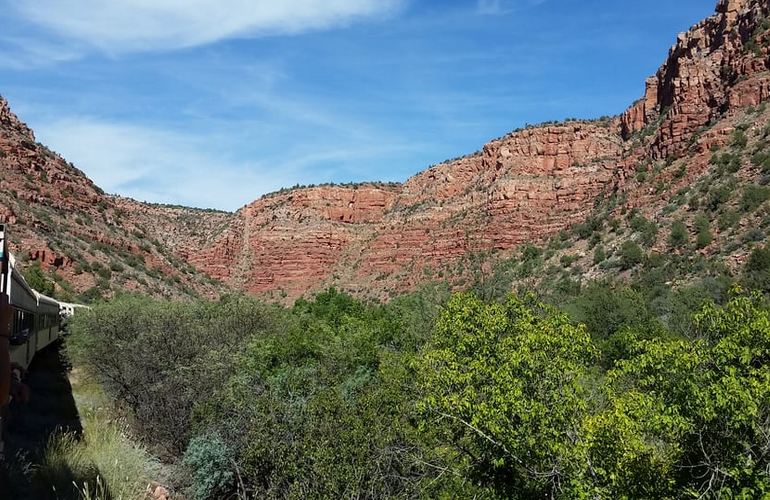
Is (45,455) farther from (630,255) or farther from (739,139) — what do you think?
(739,139)

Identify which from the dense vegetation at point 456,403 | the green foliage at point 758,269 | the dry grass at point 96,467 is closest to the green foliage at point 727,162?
the green foliage at point 758,269

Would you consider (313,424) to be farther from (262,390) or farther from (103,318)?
(103,318)

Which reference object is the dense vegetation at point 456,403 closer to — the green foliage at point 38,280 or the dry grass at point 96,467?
the dry grass at point 96,467

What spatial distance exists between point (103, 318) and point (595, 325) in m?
21.8

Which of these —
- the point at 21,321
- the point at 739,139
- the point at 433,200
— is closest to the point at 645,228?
the point at 739,139

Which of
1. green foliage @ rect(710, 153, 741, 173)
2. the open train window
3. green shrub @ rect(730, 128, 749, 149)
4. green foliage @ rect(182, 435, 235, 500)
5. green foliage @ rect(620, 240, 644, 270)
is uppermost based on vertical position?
green shrub @ rect(730, 128, 749, 149)

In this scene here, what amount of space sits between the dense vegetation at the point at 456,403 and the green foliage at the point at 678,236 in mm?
17550

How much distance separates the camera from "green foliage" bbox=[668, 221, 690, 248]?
41.7 m

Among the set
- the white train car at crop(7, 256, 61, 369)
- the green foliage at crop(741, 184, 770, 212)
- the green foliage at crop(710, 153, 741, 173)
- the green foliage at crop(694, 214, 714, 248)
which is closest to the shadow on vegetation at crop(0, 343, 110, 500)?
the white train car at crop(7, 256, 61, 369)

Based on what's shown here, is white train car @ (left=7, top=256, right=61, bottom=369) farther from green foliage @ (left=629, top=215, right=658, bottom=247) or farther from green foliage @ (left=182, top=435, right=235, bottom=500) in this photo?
green foliage @ (left=629, top=215, right=658, bottom=247)

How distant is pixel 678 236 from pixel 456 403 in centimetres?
3728

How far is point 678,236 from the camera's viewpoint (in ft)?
137

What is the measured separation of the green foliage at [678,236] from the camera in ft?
137

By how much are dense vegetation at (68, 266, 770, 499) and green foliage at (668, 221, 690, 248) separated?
57.6ft
